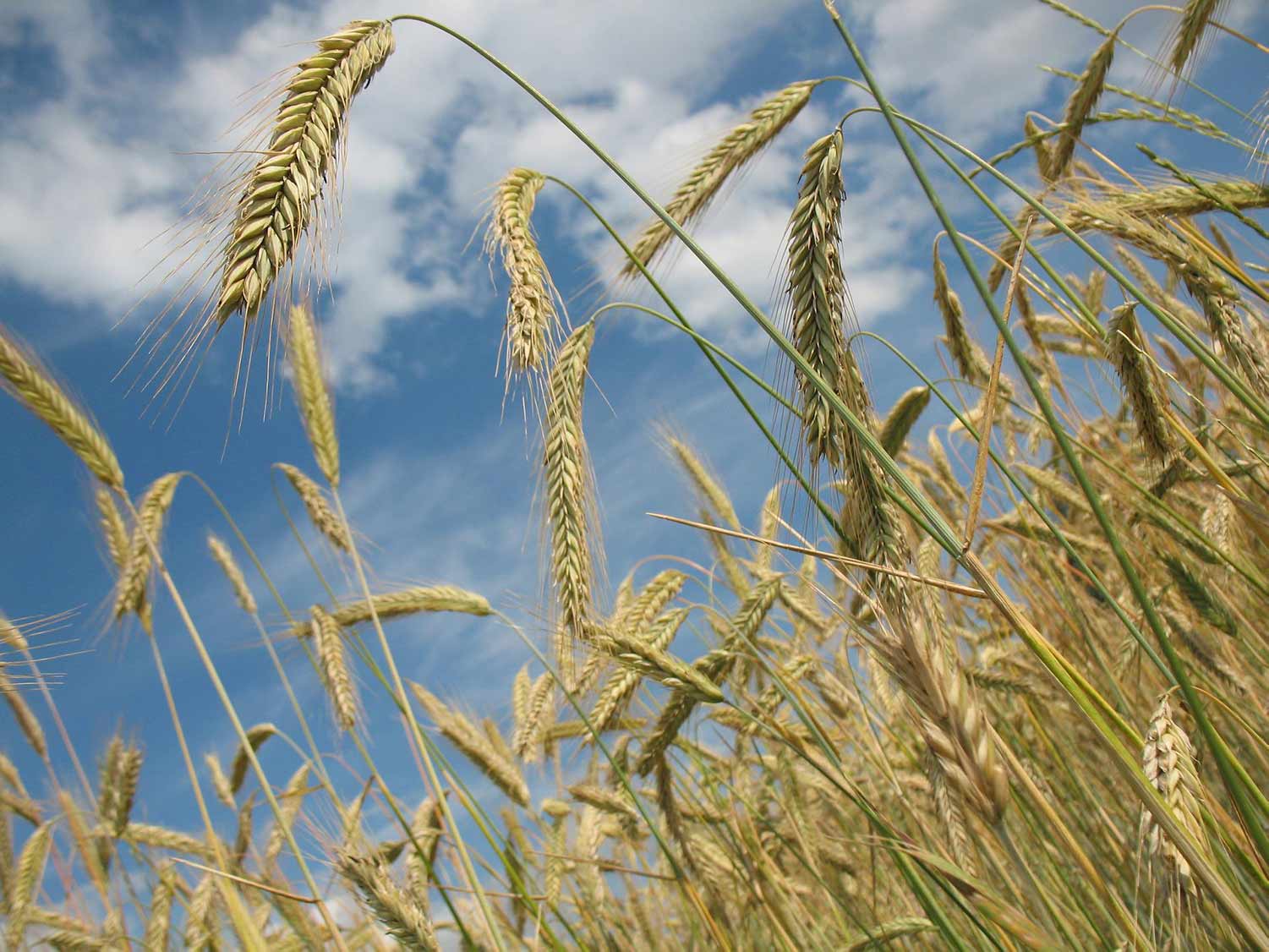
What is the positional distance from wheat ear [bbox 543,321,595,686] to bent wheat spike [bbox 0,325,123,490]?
2.09 meters

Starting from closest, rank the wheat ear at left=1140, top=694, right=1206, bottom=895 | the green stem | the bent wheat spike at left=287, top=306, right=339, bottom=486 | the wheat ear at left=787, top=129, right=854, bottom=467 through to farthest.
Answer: the green stem, the wheat ear at left=1140, top=694, right=1206, bottom=895, the wheat ear at left=787, top=129, right=854, bottom=467, the bent wheat spike at left=287, top=306, right=339, bottom=486

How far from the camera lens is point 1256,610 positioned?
3150 mm

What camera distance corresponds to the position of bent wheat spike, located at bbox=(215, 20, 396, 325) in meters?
1.27

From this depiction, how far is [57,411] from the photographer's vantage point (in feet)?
10.0

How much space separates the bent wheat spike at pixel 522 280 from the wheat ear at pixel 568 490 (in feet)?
0.49

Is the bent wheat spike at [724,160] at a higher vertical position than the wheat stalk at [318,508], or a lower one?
lower

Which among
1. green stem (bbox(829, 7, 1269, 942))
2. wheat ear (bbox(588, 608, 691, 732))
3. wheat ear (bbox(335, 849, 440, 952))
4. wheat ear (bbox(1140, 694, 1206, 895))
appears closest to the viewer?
green stem (bbox(829, 7, 1269, 942))

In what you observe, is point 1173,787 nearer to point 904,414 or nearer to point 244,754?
point 904,414

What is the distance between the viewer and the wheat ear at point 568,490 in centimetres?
193

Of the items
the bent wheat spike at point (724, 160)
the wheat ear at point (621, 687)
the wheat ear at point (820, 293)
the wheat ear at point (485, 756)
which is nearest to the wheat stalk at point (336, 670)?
the wheat ear at point (485, 756)

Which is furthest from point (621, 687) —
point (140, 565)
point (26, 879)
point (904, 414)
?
point (26, 879)

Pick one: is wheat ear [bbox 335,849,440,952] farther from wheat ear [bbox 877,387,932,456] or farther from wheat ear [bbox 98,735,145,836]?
wheat ear [bbox 98,735,145,836]

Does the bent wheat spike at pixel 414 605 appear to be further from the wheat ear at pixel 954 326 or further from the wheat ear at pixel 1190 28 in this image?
the wheat ear at pixel 1190 28

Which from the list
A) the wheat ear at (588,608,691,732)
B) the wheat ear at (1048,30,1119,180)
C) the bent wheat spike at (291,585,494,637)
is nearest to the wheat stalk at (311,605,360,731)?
the bent wheat spike at (291,585,494,637)
